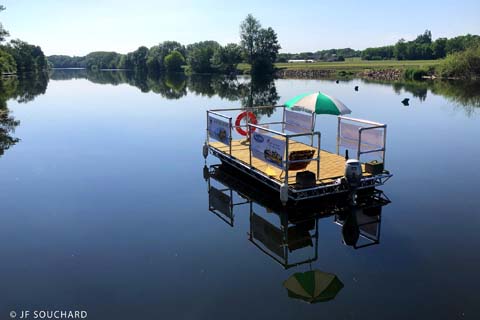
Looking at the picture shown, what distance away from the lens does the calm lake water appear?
9203 mm

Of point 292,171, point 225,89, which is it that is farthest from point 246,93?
point 292,171

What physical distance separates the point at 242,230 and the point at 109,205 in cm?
524

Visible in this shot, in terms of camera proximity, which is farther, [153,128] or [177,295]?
[153,128]

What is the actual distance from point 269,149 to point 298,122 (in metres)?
6.06

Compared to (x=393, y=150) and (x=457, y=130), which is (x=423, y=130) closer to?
(x=457, y=130)

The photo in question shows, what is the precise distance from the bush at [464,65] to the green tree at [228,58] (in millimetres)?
58844

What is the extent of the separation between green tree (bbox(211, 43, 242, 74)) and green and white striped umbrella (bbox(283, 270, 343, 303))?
120m

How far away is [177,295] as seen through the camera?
31.3 feet

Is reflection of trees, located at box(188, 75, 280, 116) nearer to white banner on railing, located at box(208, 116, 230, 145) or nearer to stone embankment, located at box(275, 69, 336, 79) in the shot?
white banner on railing, located at box(208, 116, 230, 145)

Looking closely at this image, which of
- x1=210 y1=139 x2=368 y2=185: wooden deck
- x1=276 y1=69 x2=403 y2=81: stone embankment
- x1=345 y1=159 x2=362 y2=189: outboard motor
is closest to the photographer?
x1=345 y1=159 x2=362 y2=189: outboard motor

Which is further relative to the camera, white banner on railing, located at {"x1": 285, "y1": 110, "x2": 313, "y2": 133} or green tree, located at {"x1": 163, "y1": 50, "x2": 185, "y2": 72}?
green tree, located at {"x1": 163, "y1": 50, "x2": 185, "y2": 72}

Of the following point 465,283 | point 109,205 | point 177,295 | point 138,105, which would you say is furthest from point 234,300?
point 138,105

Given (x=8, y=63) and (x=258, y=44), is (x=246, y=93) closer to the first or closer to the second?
(x=258, y=44)

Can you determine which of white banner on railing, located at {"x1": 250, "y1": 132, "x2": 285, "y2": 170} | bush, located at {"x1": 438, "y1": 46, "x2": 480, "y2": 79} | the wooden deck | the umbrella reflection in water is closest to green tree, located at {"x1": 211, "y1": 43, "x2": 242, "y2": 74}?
bush, located at {"x1": 438, "y1": 46, "x2": 480, "y2": 79}
